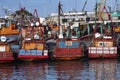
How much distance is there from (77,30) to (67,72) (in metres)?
48.8

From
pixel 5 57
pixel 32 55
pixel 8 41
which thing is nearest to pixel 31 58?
pixel 32 55

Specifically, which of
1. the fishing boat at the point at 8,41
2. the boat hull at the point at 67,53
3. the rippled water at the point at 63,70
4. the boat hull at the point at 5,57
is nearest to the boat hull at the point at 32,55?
the rippled water at the point at 63,70

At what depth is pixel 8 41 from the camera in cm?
8688

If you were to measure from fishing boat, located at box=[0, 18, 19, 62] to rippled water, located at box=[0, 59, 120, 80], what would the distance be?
5.00 feet

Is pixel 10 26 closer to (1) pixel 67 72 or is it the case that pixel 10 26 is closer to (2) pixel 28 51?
(2) pixel 28 51

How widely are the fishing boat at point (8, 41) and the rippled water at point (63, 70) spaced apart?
60.0 inches

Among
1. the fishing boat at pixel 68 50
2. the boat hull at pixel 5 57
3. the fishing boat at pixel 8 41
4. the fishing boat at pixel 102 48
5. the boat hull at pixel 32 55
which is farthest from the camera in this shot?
the fishing boat at pixel 102 48

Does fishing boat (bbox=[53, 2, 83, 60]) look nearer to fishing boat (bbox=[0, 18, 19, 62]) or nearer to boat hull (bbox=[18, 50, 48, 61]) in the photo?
boat hull (bbox=[18, 50, 48, 61])

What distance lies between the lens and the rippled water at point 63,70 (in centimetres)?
5477

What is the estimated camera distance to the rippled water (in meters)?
54.8

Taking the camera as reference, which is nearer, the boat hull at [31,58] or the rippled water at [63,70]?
the rippled water at [63,70]

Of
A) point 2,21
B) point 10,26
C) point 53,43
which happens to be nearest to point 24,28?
point 10,26

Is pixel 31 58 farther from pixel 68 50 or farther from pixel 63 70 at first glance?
pixel 63 70

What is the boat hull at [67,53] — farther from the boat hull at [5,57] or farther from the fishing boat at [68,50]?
the boat hull at [5,57]
